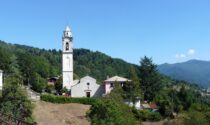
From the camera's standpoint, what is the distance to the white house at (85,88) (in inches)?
2638

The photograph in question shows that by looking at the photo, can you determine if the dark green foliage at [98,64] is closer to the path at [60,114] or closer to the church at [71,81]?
the church at [71,81]

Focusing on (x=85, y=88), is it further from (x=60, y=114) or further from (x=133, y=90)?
(x=60, y=114)

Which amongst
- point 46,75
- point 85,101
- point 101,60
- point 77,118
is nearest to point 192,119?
point 77,118

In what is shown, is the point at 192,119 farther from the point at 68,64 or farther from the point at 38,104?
the point at 68,64

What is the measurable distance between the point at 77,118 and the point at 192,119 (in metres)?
15.0

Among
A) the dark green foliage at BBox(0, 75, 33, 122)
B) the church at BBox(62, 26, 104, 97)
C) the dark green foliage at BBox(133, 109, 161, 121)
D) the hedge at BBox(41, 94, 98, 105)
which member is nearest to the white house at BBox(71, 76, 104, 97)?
the church at BBox(62, 26, 104, 97)

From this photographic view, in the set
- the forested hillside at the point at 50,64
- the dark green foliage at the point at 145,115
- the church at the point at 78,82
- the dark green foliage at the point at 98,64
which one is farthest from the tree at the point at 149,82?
the dark green foliage at the point at 98,64

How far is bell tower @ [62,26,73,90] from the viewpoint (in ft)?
227

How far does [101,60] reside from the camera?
18012 cm

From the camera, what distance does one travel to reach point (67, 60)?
6950cm

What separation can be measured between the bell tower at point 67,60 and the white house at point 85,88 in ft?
7.86

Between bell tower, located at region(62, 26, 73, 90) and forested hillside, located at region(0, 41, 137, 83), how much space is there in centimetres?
994

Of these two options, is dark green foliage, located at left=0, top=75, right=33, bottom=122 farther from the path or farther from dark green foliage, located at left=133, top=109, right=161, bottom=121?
dark green foliage, located at left=133, top=109, right=161, bottom=121

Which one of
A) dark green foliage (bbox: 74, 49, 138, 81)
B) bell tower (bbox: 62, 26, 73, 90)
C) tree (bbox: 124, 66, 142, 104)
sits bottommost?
tree (bbox: 124, 66, 142, 104)
